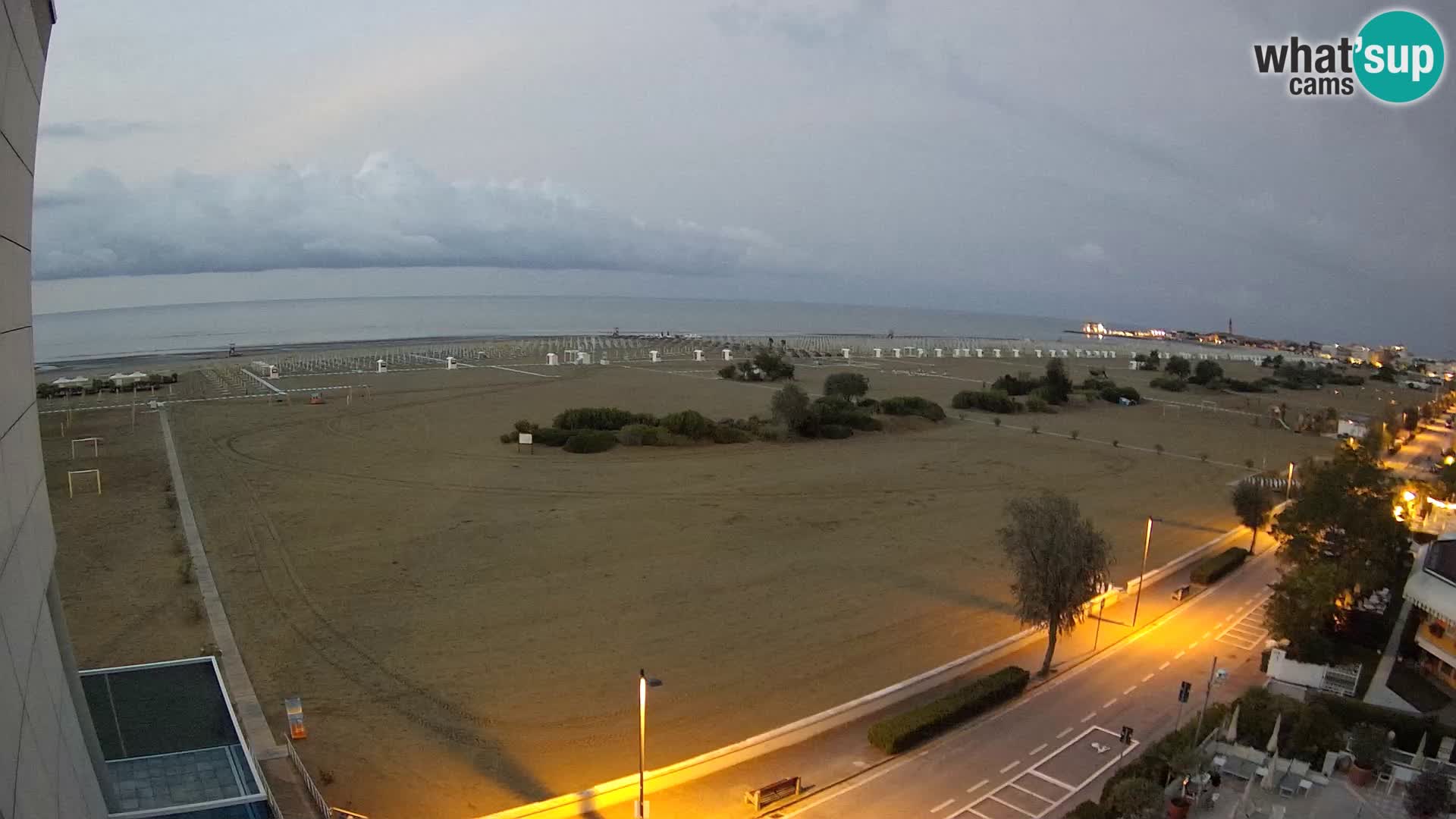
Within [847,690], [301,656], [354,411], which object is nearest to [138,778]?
[301,656]

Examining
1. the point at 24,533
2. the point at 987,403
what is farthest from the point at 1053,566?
the point at 987,403

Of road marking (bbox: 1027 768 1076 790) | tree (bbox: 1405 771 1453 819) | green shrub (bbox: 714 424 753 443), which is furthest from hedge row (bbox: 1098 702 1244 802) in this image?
green shrub (bbox: 714 424 753 443)

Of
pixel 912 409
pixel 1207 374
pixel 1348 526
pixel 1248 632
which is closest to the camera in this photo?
pixel 1248 632

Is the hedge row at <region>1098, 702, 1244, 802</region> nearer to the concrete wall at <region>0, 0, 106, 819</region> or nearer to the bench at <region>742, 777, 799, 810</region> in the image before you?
the bench at <region>742, 777, 799, 810</region>

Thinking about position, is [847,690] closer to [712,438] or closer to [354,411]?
[712,438]

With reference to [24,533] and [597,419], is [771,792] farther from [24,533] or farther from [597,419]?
[597,419]
